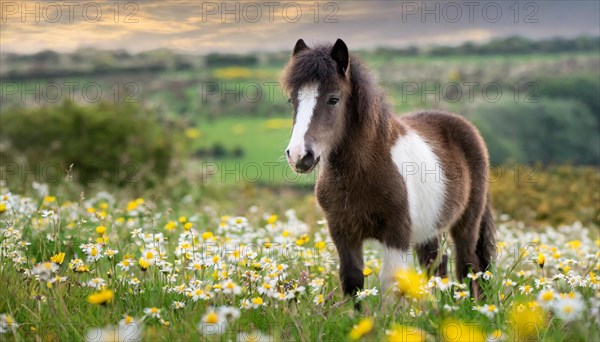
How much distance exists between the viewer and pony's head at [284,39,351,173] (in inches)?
Answer: 167

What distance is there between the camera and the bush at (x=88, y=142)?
41.0ft

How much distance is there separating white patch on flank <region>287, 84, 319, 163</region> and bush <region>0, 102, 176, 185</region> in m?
8.37

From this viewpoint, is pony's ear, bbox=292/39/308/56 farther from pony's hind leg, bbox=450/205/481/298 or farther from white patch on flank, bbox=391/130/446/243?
pony's hind leg, bbox=450/205/481/298

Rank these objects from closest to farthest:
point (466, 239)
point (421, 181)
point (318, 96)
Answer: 1. point (318, 96)
2. point (421, 181)
3. point (466, 239)

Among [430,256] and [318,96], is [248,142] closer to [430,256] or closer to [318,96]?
[430,256]

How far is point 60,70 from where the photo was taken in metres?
16.7

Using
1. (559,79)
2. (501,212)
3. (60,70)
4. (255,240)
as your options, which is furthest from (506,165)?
(60,70)

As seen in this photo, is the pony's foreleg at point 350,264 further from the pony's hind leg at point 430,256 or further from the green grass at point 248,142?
the green grass at point 248,142

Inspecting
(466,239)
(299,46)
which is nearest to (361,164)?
(299,46)

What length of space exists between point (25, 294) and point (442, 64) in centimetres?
1803

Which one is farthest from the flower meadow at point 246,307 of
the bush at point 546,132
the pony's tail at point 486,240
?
the bush at point 546,132

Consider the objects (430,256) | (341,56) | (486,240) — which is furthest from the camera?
(486,240)

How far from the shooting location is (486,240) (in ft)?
20.1

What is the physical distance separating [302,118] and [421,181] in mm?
1280
